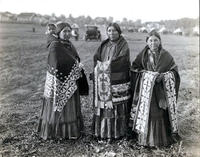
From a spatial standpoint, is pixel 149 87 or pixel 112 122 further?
pixel 112 122

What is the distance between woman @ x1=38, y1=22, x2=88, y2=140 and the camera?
4070mm

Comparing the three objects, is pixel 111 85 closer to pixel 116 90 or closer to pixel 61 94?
pixel 116 90

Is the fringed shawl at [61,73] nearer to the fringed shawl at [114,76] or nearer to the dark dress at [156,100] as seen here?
the fringed shawl at [114,76]

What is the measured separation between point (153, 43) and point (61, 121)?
5.74ft

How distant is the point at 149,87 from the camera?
406 centimetres

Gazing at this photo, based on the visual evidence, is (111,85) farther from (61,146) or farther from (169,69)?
(61,146)

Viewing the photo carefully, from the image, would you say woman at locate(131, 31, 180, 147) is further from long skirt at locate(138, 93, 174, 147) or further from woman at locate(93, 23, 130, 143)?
woman at locate(93, 23, 130, 143)

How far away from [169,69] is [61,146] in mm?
1952

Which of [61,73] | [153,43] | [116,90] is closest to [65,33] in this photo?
[61,73]

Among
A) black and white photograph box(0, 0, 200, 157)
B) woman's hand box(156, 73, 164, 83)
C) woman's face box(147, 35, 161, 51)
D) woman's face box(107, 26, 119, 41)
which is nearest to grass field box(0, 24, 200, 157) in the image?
black and white photograph box(0, 0, 200, 157)

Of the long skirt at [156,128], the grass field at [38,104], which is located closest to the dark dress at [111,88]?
the grass field at [38,104]

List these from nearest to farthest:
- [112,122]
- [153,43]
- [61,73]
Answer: [153,43] → [61,73] → [112,122]

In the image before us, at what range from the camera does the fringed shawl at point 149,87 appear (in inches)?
159

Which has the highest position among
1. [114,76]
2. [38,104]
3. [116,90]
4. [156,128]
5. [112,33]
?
[112,33]
